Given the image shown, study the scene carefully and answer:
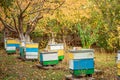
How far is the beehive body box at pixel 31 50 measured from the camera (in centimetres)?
1430

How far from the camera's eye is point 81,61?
8383 mm

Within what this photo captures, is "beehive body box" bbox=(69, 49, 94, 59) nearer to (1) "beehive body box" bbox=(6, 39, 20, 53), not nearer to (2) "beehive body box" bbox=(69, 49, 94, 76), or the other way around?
(2) "beehive body box" bbox=(69, 49, 94, 76)

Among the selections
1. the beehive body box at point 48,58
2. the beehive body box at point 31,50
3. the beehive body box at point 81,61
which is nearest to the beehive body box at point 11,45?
the beehive body box at point 31,50

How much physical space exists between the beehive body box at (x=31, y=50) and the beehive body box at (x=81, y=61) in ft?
19.9

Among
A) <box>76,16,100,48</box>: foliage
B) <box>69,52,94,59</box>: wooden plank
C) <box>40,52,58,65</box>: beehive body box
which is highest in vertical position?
<box>76,16,100,48</box>: foliage

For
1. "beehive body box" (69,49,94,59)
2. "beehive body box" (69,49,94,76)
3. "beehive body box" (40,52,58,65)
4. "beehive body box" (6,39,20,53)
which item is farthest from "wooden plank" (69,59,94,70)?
"beehive body box" (6,39,20,53)

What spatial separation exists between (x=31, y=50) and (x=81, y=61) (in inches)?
249

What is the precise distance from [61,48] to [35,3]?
3.09m

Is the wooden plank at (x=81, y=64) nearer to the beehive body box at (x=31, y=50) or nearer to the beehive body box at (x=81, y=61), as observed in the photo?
the beehive body box at (x=81, y=61)

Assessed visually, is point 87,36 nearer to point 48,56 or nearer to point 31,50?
point 31,50

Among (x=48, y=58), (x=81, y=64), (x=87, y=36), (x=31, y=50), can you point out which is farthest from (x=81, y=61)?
(x=87, y=36)

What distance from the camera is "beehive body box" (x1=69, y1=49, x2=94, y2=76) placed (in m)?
8.33

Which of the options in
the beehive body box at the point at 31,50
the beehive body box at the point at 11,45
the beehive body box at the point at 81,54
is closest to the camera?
the beehive body box at the point at 81,54

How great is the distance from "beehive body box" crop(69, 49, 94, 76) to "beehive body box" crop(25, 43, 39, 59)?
19.9ft
